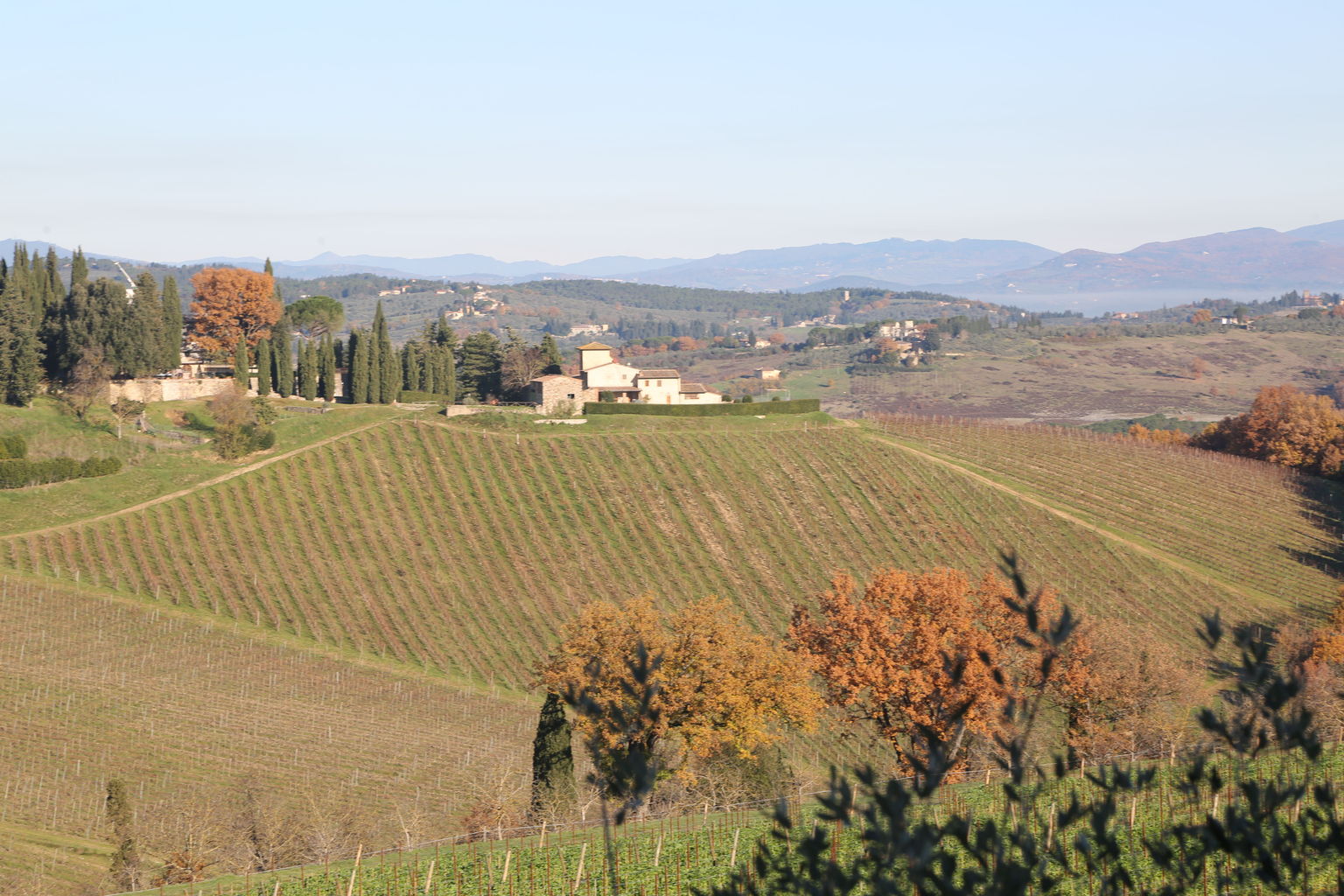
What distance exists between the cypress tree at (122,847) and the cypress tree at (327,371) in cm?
6841

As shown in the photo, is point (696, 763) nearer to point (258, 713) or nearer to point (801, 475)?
point (258, 713)

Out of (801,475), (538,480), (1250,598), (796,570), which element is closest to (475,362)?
(538,480)

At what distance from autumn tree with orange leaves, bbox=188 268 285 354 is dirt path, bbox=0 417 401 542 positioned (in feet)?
87.3

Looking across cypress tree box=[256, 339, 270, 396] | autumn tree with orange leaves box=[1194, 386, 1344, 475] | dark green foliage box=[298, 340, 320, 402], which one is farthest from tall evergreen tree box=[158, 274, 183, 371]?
autumn tree with orange leaves box=[1194, 386, 1344, 475]

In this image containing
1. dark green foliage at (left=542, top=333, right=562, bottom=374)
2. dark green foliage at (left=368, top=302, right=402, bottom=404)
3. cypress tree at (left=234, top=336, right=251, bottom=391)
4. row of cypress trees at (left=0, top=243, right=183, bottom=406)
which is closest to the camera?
row of cypress trees at (left=0, top=243, right=183, bottom=406)

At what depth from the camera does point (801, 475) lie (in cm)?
8844

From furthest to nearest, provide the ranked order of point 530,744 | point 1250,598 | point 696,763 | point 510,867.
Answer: point 1250,598 < point 530,744 < point 696,763 < point 510,867

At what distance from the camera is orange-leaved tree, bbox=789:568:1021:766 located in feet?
147

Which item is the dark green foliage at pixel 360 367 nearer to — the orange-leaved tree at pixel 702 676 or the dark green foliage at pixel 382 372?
the dark green foliage at pixel 382 372

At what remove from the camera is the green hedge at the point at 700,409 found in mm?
98312

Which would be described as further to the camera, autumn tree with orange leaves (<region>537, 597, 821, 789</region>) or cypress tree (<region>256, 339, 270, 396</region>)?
cypress tree (<region>256, 339, 270, 396</region>)

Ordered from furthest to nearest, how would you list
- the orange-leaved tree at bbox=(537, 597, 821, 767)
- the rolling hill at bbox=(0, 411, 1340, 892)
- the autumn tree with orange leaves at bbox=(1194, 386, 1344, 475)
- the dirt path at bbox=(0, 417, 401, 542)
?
1. the autumn tree with orange leaves at bbox=(1194, 386, 1344, 475)
2. the dirt path at bbox=(0, 417, 401, 542)
3. the rolling hill at bbox=(0, 411, 1340, 892)
4. the orange-leaved tree at bbox=(537, 597, 821, 767)

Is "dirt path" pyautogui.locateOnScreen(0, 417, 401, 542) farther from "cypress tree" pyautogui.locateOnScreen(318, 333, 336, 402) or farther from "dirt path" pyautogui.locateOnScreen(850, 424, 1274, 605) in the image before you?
"dirt path" pyautogui.locateOnScreen(850, 424, 1274, 605)

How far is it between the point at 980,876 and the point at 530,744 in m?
42.9
